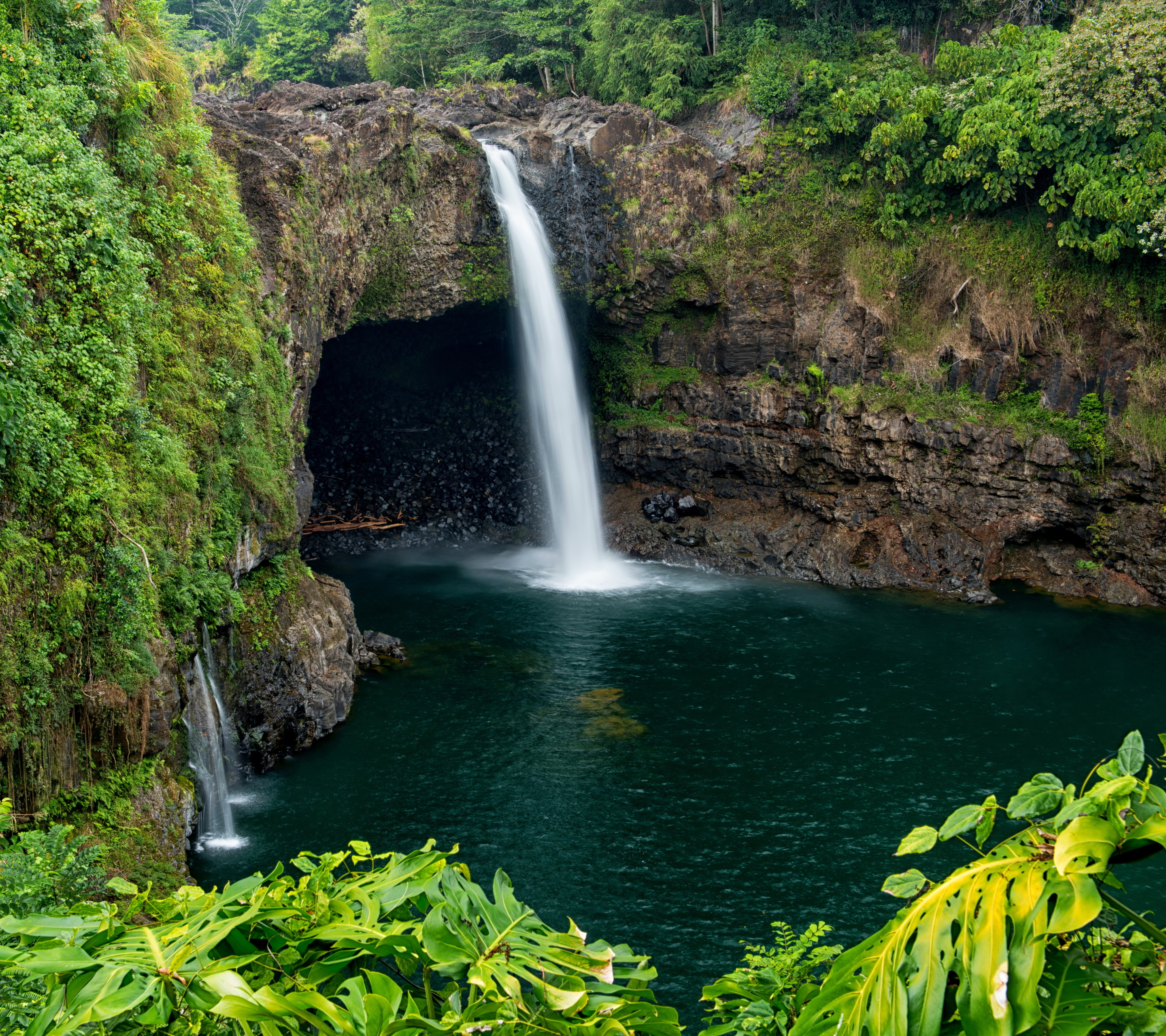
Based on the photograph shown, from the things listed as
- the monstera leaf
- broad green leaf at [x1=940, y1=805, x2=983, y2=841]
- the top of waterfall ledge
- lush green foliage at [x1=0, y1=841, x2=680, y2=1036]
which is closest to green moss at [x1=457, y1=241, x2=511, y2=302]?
the top of waterfall ledge

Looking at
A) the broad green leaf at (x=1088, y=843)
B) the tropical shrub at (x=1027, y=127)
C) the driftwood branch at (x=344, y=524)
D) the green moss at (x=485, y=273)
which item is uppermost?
the tropical shrub at (x=1027, y=127)

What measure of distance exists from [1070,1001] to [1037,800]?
389 mm

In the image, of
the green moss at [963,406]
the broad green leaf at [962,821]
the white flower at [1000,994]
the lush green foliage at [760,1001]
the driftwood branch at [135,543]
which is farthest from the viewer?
the green moss at [963,406]

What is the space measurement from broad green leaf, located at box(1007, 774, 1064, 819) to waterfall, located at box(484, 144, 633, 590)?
1983 cm

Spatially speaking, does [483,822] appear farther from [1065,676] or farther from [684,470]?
[684,470]

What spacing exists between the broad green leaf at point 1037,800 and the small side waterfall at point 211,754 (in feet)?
35.3

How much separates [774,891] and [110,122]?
11.7m

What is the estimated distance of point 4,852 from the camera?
6.00m

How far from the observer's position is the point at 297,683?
1329 centimetres

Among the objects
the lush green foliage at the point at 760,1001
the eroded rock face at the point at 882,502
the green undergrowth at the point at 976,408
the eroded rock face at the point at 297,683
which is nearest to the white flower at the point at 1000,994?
the lush green foliage at the point at 760,1001

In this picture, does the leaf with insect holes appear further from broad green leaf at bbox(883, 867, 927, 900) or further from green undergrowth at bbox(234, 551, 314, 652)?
green undergrowth at bbox(234, 551, 314, 652)

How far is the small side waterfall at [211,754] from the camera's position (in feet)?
36.2

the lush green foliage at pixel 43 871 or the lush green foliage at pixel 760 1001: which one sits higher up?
the lush green foliage at pixel 760 1001

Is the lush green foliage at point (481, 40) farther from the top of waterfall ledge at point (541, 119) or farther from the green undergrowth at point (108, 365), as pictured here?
the green undergrowth at point (108, 365)
